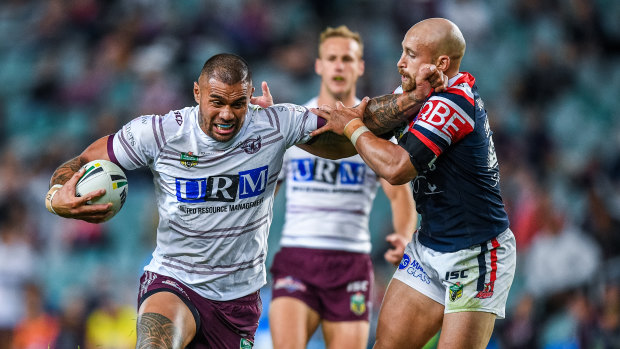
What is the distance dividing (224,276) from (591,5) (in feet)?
33.6

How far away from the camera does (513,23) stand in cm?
1298

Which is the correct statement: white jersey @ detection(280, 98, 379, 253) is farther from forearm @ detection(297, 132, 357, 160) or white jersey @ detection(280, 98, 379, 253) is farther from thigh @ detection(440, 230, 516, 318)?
thigh @ detection(440, 230, 516, 318)

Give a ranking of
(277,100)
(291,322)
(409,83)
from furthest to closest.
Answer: (277,100) → (291,322) → (409,83)

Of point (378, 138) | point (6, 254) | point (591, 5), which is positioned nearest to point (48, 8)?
point (6, 254)

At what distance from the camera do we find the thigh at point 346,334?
259 inches

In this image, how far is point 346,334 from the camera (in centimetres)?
658

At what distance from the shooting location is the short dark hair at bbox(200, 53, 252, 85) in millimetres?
4898

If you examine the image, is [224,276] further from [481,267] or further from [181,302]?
[481,267]

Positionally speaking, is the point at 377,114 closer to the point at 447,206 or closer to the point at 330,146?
the point at 330,146

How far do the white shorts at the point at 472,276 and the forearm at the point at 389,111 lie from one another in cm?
85

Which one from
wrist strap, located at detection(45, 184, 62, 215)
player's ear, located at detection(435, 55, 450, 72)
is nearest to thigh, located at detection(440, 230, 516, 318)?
player's ear, located at detection(435, 55, 450, 72)

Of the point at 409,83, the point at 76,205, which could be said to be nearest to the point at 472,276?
the point at 409,83

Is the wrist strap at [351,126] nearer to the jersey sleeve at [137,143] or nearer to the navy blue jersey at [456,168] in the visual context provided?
the navy blue jersey at [456,168]

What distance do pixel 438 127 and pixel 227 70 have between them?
137 centimetres
